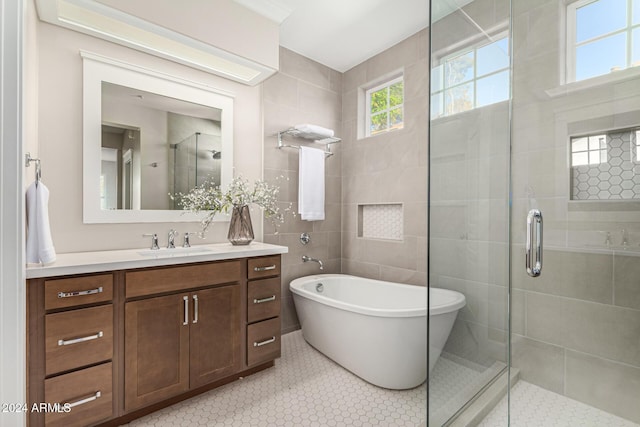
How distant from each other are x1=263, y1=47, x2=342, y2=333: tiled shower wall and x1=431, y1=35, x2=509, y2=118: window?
5.90ft

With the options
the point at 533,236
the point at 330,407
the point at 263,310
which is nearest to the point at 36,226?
the point at 263,310

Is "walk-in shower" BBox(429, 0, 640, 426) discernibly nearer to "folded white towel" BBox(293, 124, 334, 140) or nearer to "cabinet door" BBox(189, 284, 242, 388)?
"cabinet door" BBox(189, 284, 242, 388)

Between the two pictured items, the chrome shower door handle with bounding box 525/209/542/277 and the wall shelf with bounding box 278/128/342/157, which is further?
the wall shelf with bounding box 278/128/342/157

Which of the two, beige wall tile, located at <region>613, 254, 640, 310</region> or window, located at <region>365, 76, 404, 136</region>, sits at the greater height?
window, located at <region>365, 76, 404, 136</region>

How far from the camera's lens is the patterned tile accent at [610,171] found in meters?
1.45

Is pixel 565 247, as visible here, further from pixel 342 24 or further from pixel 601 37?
pixel 342 24

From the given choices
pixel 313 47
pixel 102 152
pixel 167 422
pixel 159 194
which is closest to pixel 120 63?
pixel 102 152

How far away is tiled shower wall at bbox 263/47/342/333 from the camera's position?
288cm

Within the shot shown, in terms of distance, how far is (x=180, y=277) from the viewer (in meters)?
1.82

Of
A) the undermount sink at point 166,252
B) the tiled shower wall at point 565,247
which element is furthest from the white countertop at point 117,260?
the tiled shower wall at point 565,247

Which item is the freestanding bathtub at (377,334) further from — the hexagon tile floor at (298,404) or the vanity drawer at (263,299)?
the vanity drawer at (263,299)

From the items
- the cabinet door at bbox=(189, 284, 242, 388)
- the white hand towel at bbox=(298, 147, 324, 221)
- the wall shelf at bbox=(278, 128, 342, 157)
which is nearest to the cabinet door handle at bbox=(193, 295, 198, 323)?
the cabinet door at bbox=(189, 284, 242, 388)

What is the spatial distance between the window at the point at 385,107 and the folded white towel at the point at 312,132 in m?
0.59

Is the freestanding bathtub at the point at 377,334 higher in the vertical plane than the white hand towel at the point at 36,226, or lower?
lower
